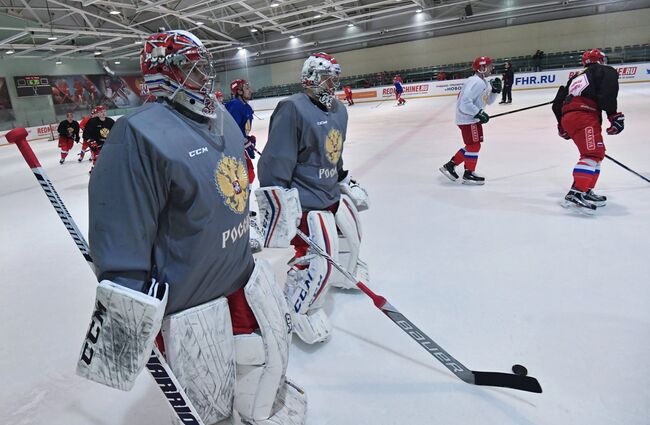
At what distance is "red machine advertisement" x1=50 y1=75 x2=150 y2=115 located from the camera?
80.3 feet

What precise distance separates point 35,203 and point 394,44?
71.0 ft

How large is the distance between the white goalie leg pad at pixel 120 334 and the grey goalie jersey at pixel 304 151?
112 centimetres

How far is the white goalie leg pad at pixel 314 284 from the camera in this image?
220cm

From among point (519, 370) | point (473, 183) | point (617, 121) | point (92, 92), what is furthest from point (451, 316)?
point (92, 92)

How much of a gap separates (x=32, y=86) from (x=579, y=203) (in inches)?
1094

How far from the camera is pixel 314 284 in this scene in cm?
223

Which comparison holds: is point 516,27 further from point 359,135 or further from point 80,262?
point 80,262

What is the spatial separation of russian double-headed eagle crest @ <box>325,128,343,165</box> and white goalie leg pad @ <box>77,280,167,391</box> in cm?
135

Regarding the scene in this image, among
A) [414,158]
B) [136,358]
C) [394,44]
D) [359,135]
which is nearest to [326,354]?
[136,358]

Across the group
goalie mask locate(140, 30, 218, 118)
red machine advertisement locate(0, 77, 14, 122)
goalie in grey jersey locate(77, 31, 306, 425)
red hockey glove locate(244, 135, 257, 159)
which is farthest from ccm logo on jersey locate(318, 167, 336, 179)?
red machine advertisement locate(0, 77, 14, 122)

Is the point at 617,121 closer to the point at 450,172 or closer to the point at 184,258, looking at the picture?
the point at 450,172

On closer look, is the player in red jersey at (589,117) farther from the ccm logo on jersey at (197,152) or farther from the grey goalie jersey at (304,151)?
the ccm logo on jersey at (197,152)

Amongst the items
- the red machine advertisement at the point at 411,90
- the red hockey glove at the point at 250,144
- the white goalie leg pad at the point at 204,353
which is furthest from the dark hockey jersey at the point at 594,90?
the red machine advertisement at the point at 411,90

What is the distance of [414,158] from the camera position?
271 inches
